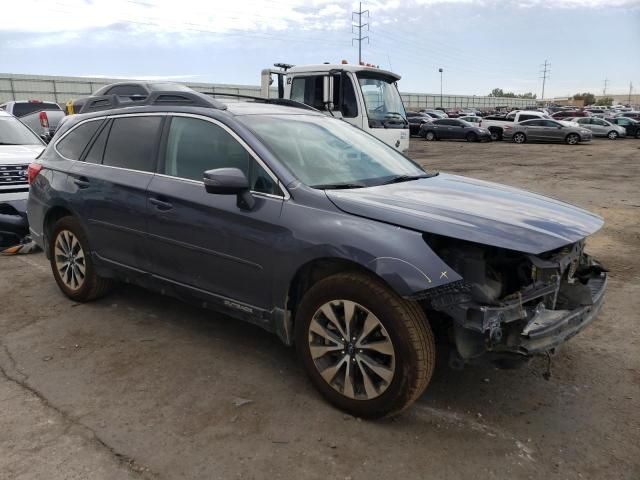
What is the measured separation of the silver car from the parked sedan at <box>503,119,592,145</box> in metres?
4.59

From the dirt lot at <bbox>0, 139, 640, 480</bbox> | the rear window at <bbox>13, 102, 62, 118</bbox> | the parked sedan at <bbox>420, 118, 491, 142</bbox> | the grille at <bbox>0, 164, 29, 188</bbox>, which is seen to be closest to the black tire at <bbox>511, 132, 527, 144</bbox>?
the parked sedan at <bbox>420, 118, 491, 142</bbox>

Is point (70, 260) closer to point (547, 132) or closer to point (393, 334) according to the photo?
point (393, 334)

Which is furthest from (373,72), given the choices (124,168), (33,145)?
(124,168)

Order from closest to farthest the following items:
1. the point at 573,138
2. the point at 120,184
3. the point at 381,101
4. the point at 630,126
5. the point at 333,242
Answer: the point at 333,242
the point at 120,184
the point at 381,101
the point at 573,138
the point at 630,126

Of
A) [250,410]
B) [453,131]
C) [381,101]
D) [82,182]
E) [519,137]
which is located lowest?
[250,410]

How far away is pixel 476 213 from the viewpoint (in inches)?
117

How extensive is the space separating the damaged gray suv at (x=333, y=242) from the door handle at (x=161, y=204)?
11mm

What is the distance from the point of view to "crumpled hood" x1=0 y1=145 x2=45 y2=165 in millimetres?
6992

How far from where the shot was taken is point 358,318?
2949 millimetres

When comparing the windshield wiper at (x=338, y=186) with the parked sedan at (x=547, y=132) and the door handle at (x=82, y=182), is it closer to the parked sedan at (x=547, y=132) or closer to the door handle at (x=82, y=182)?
the door handle at (x=82, y=182)

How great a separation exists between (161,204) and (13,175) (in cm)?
427

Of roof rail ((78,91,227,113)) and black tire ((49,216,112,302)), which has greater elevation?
roof rail ((78,91,227,113))

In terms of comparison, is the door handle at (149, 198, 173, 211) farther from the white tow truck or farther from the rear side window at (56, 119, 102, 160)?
the white tow truck

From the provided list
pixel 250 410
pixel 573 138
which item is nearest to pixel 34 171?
pixel 250 410
